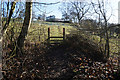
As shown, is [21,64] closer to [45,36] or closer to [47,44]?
[47,44]

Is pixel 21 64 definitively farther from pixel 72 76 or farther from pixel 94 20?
pixel 94 20

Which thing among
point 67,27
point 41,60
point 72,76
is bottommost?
point 72,76

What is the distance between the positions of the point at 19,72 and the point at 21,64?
21.7 inches

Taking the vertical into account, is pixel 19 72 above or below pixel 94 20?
below

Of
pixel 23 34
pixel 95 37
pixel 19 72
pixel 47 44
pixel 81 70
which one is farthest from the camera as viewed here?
pixel 47 44

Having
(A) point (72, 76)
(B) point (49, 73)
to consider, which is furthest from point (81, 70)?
(B) point (49, 73)

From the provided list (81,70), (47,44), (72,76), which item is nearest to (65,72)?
(72,76)

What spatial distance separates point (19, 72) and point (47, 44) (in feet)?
10.9

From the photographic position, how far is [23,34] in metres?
5.07

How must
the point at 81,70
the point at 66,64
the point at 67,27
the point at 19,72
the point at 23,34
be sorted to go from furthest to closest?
the point at 67,27 < the point at 23,34 < the point at 66,64 < the point at 81,70 < the point at 19,72

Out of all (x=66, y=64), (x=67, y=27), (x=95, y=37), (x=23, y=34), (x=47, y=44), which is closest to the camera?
(x=66, y=64)

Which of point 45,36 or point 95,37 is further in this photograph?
point 45,36

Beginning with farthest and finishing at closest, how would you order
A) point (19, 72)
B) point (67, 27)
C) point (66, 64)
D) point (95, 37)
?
point (67, 27) → point (95, 37) → point (66, 64) → point (19, 72)

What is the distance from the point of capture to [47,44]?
693 cm
